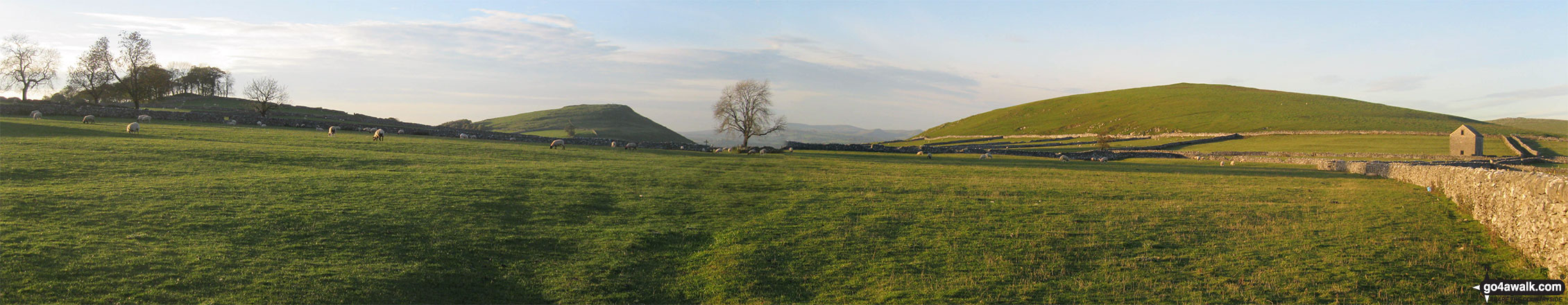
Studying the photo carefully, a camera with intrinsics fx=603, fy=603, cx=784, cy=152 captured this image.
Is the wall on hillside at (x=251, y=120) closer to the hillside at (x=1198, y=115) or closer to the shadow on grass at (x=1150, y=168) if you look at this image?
the shadow on grass at (x=1150, y=168)

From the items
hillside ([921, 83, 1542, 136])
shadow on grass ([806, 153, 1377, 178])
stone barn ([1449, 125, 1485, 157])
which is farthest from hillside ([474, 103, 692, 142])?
stone barn ([1449, 125, 1485, 157])

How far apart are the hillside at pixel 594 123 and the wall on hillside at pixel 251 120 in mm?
45044

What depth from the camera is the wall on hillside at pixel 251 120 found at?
122ft

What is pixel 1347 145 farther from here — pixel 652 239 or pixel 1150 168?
pixel 652 239

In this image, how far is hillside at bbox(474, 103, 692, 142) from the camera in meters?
101

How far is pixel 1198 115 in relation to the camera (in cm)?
10288

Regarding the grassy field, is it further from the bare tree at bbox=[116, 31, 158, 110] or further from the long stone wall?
the bare tree at bbox=[116, 31, 158, 110]

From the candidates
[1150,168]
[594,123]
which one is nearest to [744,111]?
[1150,168]

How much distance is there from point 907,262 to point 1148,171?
26.8 meters

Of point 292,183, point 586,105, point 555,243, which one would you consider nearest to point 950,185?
point 555,243

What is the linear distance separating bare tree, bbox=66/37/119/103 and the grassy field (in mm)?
49776

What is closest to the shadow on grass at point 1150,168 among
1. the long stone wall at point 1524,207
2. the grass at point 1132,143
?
the long stone wall at point 1524,207

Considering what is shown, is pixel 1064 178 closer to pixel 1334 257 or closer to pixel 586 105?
pixel 1334 257

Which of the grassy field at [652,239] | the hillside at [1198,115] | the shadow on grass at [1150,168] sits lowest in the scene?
the grassy field at [652,239]
